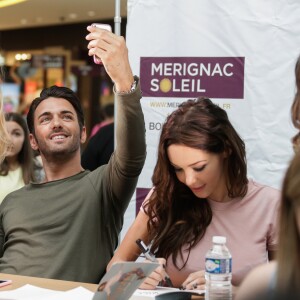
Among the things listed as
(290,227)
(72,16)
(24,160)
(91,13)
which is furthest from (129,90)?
(72,16)

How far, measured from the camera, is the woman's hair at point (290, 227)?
104 centimetres

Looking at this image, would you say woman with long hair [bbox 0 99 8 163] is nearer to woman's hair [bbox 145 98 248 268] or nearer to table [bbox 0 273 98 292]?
table [bbox 0 273 98 292]

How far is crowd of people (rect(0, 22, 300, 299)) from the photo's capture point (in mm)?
2314

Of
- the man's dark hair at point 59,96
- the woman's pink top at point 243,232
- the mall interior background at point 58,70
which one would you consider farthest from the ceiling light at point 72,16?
the woman's pink top at point 243,232

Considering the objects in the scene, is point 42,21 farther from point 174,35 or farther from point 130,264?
point 130,264

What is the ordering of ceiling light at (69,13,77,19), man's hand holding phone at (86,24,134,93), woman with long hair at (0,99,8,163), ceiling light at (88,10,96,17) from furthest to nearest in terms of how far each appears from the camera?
1. ceiling light at (69,13,77,19)
2. ceiling light at (88,10,96,17)
3. woman with long hair at (0,99,8,163)
4. man's hand holding phone at (86,24,134,93)

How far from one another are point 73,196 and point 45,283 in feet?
1.44

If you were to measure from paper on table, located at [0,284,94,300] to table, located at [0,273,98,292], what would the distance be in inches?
1.8

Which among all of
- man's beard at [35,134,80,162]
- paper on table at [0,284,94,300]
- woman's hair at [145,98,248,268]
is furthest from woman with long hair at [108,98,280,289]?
man's beard at [35,134,80,162]

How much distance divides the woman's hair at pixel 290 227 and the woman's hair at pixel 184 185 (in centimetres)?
118

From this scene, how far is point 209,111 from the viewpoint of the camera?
93.5 inches

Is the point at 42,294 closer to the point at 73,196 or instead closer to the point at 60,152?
the point at 73,196

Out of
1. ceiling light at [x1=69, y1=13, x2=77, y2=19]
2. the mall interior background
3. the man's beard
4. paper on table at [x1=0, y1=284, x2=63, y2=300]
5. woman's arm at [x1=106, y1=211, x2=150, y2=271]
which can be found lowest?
paper on table at [x1=0, y1=284, x2=63, y2=300]

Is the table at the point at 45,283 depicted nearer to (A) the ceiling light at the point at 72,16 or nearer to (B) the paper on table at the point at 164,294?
(B) the paper on table at the point at 164,294
